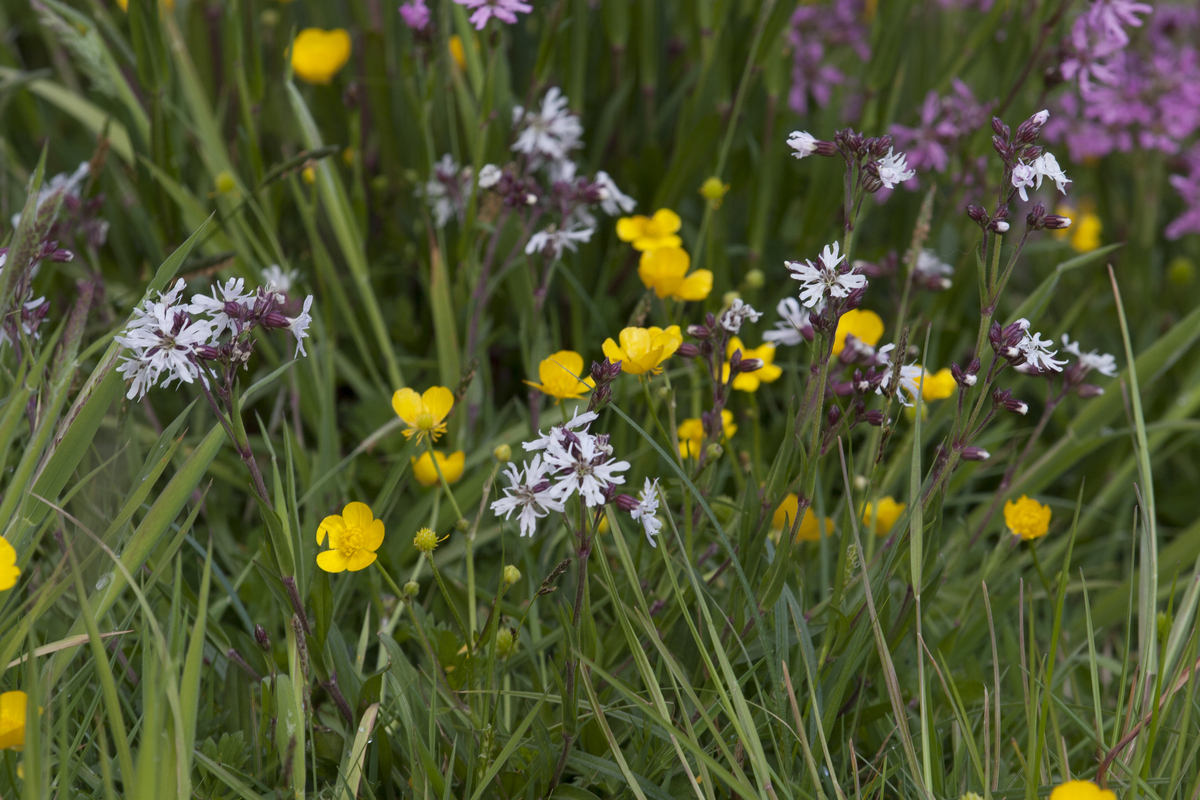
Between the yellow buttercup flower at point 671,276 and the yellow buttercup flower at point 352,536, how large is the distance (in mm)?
646

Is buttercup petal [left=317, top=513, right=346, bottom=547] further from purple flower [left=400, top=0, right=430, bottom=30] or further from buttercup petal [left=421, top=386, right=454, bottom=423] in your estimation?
purple flower [left=400, top=0, right=430, bottom=30]

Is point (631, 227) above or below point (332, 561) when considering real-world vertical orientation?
above

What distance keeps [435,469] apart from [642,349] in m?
0.50

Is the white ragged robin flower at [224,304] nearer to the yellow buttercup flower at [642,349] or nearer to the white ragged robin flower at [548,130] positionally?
the yellow buttercup flower at [642,349]

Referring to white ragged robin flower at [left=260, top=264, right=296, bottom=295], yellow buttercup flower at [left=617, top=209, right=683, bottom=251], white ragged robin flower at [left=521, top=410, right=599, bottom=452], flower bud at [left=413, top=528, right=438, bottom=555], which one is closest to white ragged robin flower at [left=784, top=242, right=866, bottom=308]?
white ragged robin flower at [left=521, top=410, right=599, bottom=452]

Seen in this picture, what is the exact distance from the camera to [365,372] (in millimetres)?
2262

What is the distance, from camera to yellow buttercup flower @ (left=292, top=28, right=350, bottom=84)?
A: 2381 millimetres

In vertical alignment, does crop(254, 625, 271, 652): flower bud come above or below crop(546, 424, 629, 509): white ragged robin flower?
below

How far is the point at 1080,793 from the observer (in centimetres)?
94

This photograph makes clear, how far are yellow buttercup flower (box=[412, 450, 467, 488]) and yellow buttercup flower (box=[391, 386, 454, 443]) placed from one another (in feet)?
0.56

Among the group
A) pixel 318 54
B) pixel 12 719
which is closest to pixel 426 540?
pixel 12 719

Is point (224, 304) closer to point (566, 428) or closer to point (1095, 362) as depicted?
point (566, 428)

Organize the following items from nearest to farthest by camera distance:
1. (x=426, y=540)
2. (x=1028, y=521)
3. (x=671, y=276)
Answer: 1. (x=426, y=540)
2. (x=1028, y=521)
3. (x=671, y=276)

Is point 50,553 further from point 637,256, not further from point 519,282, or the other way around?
point 637,256
